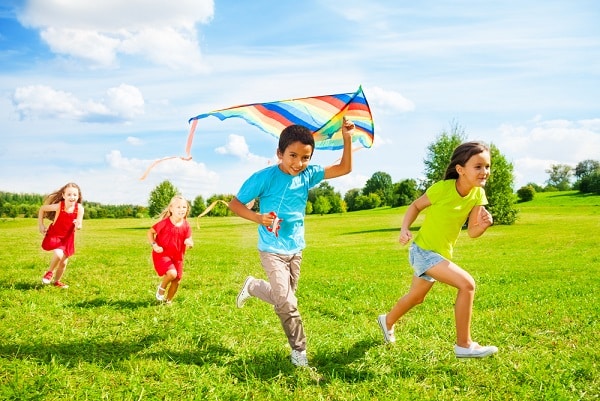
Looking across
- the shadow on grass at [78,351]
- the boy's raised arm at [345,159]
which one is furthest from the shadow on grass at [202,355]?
the boy's raised arm at [345,159]

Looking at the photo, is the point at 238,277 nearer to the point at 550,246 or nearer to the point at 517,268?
the point at 517,268

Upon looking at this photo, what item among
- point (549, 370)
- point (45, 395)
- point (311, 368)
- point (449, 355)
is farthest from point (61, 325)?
point (549, 370)

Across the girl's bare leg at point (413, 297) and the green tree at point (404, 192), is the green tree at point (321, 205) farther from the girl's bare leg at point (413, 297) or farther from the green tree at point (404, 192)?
the girl's bare leg at point (413, 297)

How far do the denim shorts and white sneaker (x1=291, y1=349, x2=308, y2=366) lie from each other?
1566 millimetres

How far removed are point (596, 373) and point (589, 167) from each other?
466 ft

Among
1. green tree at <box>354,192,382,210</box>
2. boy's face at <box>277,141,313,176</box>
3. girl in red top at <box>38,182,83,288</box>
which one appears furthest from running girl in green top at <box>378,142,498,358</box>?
green tree at <box>354,192,382,210</box>

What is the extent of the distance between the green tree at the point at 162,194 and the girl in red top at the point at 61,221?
39954 mm

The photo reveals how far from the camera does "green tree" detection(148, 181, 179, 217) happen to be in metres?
50.8

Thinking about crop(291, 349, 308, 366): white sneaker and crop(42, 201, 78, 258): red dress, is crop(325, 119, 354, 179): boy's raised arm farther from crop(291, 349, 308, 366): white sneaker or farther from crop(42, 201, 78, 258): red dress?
crop(42, 201, 78, 258): red dress

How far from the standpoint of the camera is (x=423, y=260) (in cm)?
571

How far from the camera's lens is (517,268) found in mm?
15438

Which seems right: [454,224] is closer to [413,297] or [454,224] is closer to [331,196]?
[413,297]

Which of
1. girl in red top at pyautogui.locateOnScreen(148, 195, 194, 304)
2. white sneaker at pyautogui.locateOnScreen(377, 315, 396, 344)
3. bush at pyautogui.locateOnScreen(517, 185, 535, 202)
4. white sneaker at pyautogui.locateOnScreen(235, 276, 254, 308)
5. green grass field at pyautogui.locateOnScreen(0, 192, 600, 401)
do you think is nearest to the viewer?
green grass field at pyautogui.locateOnScreen(0, 192, 600, 401)

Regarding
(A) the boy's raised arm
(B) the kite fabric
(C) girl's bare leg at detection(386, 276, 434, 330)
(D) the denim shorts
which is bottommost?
(C) girl's bare leg at detection(386, 276, 434, 330)
